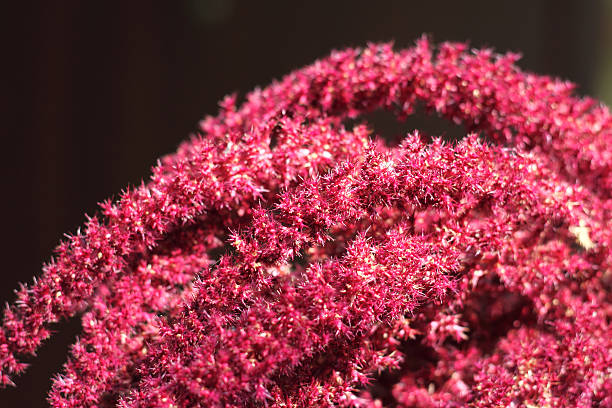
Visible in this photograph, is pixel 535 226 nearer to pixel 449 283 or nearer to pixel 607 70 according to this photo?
pixel 449 283

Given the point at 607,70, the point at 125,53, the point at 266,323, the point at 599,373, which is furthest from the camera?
the point at 125,53

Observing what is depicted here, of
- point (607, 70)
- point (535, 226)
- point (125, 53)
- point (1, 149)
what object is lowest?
point (535, 226)

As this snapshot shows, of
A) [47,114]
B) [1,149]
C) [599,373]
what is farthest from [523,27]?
[1,149]

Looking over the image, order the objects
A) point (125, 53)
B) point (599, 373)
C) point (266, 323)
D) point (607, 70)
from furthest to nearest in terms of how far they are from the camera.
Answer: point (125, 53)
point (607, 70)
point (599, 373)
point (266, 323)

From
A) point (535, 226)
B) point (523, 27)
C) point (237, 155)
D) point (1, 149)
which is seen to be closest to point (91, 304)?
point (237, 155)

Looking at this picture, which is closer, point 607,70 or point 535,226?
point 535,226

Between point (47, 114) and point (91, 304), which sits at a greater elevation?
point (47, 114)
